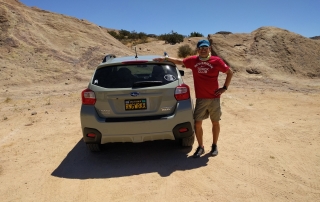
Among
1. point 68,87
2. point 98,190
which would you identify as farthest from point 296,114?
point 68,87

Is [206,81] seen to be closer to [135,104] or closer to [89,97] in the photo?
[135,104]

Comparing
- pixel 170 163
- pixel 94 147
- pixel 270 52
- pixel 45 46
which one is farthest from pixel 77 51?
Result: pixel 170 163

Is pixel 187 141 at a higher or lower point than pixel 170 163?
higher

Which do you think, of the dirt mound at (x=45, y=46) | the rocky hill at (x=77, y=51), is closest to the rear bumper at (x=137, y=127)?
the rocky hill at (x=77, y=51)

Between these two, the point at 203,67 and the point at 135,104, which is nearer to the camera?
the point at 135,104

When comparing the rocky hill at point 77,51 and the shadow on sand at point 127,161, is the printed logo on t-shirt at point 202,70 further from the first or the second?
the rocky hill at point 77,51

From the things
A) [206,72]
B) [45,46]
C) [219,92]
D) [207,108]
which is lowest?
[207,108]

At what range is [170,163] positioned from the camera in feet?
14.4

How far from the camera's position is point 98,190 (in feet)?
12.0

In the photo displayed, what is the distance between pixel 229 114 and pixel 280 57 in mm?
8366

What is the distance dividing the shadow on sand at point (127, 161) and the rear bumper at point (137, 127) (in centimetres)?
44

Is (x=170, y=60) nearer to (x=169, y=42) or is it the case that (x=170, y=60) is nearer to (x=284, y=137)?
(x=284, y=137)

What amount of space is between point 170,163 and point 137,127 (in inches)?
31.3

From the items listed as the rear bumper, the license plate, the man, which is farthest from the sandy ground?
the license plate
